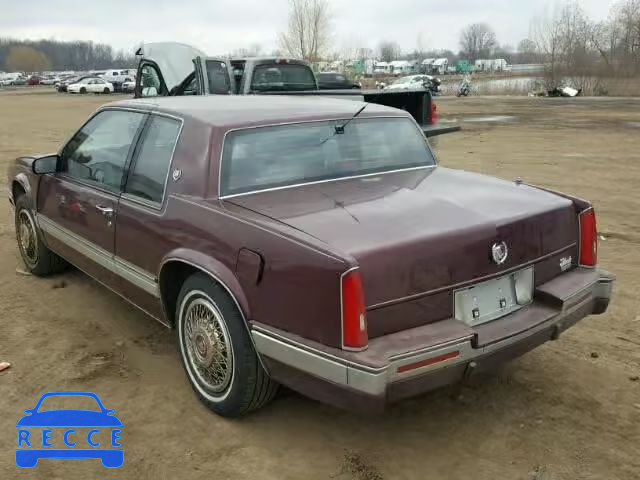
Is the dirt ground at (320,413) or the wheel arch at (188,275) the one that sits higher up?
the wheel arch at (188,275)

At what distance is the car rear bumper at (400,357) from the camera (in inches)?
105

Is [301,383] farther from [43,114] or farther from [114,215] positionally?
[43,114]

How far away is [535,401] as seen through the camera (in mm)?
3566

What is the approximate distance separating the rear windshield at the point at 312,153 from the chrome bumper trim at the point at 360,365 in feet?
3.19

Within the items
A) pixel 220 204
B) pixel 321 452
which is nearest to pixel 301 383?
pixel 321 452

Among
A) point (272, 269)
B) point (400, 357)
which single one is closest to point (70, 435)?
point (272, 269)

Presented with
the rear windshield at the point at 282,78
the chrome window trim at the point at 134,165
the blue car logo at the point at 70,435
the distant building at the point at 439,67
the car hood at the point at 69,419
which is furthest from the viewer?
the distant building at the point at 439,67

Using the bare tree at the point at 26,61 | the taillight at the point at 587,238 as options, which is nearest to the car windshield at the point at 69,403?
the taillight at the point at 587,238

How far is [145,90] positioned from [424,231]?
373 inches

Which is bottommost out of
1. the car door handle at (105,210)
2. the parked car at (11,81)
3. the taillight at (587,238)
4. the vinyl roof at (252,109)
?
the taillight at (587,238)

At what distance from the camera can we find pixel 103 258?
4324 mm

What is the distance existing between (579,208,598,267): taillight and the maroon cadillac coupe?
0.01 m

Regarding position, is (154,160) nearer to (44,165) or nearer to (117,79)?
(44,165)

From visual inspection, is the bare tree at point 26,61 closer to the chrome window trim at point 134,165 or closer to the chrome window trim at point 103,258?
the chrome window trim at point 103,258
